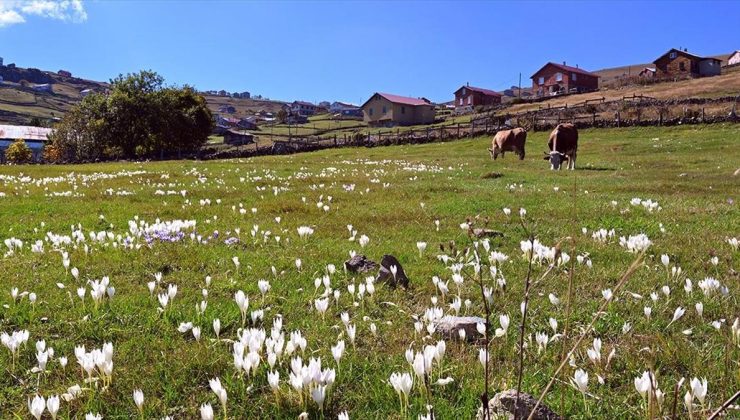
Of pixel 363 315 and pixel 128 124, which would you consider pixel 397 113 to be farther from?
pixel 363 315

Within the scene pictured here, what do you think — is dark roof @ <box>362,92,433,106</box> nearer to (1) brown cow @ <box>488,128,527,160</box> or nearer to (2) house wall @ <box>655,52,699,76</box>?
(2) house wall @ <box>655,52,699,76</box>

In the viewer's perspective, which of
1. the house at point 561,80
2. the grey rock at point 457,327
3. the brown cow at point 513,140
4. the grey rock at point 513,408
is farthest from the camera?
the house at point 561,80

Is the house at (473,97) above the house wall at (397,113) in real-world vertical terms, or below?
above

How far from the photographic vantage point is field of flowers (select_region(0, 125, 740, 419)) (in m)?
3.77

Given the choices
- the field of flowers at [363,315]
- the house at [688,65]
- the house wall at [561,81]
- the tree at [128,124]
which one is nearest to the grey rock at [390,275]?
the field of flowers at [363,315]

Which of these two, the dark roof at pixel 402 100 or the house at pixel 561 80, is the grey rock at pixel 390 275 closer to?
Result: the dark roof at pixel 402 100

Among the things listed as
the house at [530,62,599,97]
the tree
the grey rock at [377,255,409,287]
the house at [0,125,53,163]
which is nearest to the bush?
the tree

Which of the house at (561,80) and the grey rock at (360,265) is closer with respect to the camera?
the grey rock at (360,265)

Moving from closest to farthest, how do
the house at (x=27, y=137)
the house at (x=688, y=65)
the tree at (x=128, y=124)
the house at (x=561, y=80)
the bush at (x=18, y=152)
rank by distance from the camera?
the tree at (x=128, y=124), the bush at (x=18, y=152), the house at (x=27, y=137), the house at (x=688, y=65), the house at (x=561, y=80)

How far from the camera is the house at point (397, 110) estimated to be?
5423 inches

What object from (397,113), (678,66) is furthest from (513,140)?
(678,66)

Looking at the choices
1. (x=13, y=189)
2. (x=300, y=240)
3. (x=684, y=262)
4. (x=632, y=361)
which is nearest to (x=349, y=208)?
(x=300, y=240)

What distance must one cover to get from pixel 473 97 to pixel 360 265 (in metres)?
158

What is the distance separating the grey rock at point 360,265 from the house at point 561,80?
14718 cm
